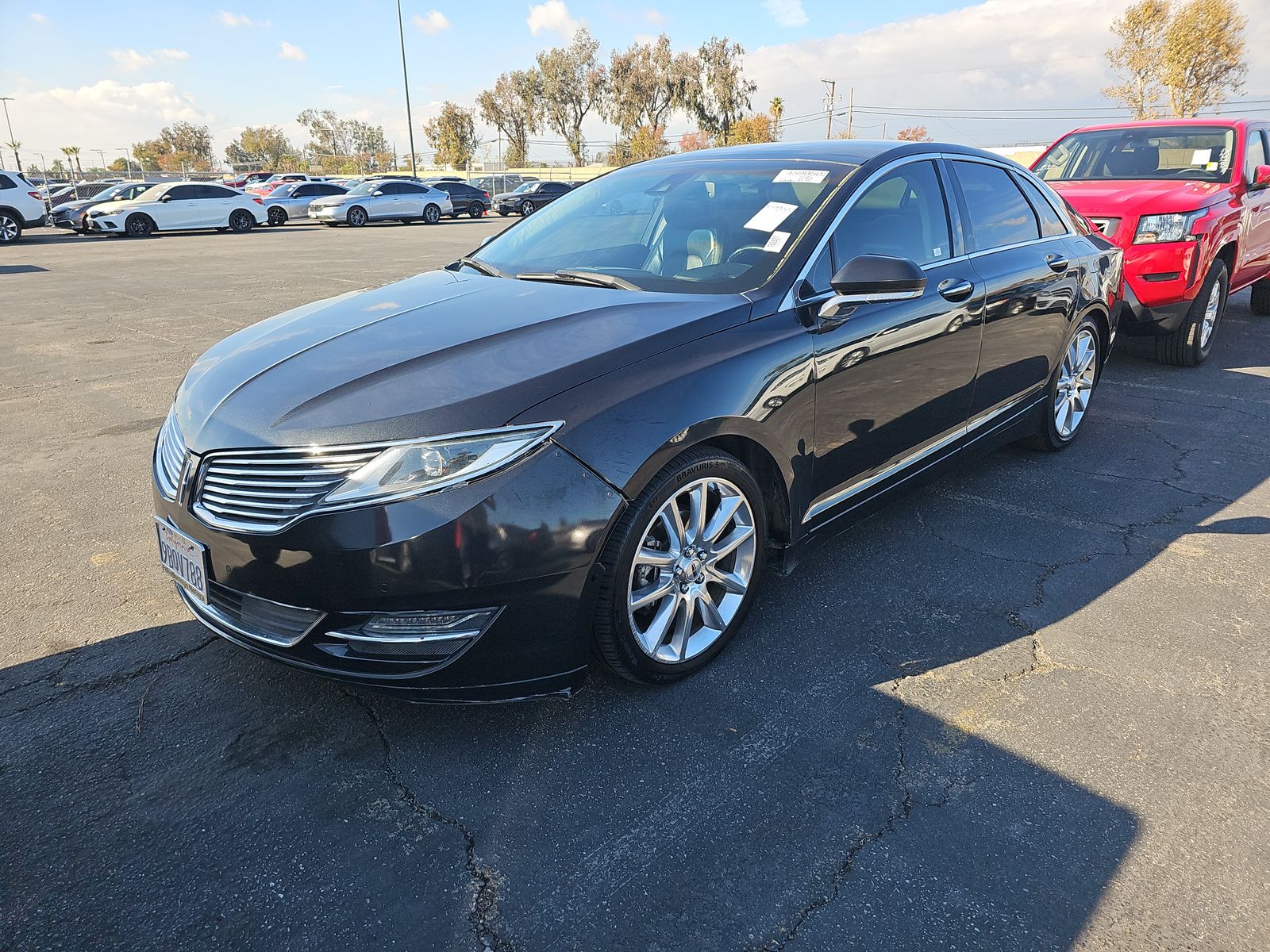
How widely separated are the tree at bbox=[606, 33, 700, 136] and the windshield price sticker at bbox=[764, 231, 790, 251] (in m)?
71.7

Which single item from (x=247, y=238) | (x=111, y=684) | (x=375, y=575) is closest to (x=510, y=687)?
(x=375, y=575)

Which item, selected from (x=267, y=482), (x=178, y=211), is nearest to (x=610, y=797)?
(x=267, y=482)

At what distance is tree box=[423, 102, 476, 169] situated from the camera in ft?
257

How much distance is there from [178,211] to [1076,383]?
87.6 feet

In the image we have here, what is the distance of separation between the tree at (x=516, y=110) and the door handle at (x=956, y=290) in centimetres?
7527

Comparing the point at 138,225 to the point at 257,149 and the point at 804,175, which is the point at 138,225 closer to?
the point at 804,175

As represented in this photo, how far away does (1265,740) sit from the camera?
256 centimetres

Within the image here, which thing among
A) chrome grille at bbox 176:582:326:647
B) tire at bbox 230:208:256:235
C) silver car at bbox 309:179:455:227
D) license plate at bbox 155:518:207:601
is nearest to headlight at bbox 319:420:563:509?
chrome grille at bbox 176:582:326:647

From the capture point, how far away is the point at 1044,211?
4.62m

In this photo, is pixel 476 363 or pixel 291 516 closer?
pixel 291 516

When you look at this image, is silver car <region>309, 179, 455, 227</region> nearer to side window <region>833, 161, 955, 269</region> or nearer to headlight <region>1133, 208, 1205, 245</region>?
headlight <region>1133, 208, 1205, 245</region>

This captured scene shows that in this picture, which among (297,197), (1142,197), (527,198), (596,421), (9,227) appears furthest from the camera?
(527,198)

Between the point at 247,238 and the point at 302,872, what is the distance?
2511 cm

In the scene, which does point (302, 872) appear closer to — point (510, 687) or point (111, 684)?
point (510, 687)
